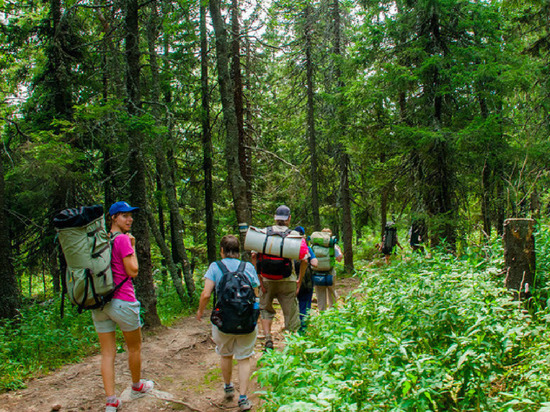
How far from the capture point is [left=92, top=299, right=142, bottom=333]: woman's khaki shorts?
169 inches

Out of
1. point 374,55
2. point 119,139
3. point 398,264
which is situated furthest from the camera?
point 374,55

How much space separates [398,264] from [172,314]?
20.2 ft

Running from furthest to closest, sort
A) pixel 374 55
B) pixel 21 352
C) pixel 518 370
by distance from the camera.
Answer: pixel 374 55
pixel 21 352
pixel 518 370

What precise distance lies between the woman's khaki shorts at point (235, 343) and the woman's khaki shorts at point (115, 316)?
39.2 inches

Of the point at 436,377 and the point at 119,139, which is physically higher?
the point at 119,139

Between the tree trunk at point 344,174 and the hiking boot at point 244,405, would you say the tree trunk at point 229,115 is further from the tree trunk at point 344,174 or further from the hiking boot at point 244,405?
the tree trunk at point 344,174

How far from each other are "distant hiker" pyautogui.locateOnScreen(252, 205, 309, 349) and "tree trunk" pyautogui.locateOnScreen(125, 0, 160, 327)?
2659 millimetres

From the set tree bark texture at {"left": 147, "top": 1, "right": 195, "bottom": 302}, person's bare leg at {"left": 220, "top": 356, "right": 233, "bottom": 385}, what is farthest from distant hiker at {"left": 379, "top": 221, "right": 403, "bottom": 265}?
person's bare leg at {"left": 220, "top": 356, "right": 233, "bottom": 385}

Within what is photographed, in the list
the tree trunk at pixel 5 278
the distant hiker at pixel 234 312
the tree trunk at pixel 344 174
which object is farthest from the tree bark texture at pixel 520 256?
the tree trunk at pixel 344 174

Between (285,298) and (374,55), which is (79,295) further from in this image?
(374,55)

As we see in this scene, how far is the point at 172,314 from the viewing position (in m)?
9.97

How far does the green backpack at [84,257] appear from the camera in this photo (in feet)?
13.2

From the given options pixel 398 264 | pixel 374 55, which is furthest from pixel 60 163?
pixel 374 55

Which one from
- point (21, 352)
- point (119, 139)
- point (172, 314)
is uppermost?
point (119, 139)
